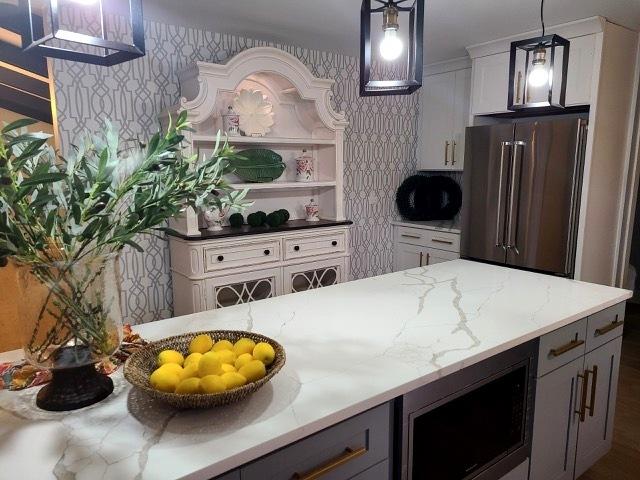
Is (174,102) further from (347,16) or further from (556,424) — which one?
(556,424)

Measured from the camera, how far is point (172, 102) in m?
3.32

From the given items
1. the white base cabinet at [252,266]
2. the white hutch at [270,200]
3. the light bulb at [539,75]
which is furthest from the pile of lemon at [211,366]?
the white base cabinet at [252,266]

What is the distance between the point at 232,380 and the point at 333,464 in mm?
302

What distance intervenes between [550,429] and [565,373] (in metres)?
0.21

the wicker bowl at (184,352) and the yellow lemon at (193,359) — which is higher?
the yellow lemon at (193,359)

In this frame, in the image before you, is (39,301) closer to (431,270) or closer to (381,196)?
(431,270)

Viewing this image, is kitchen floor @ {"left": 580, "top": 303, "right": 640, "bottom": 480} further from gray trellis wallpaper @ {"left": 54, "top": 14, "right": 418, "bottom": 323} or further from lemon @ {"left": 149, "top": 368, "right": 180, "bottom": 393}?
gray trellis wallpaper @ {"left": 54, "top": 14, "right": 418, "bottom": 323}

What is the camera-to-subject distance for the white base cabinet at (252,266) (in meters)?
3.08

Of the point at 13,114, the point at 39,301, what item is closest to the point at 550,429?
the point at 39,301

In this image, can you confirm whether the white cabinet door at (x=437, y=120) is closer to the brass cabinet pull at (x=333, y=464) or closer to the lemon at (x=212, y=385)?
the brass cabinet pull at (x=333, y=464)

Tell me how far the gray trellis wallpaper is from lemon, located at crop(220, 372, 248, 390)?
2.46m

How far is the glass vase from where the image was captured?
97 centimetres

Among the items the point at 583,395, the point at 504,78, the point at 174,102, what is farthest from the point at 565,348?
the point at 174,102

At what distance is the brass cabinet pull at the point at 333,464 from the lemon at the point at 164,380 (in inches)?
12.7
